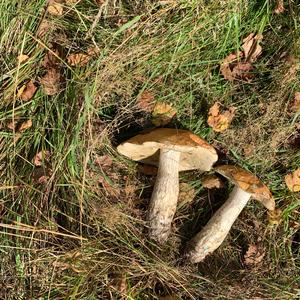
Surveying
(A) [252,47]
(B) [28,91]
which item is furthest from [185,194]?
(B) [28,91]

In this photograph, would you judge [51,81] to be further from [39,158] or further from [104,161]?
[104,161]

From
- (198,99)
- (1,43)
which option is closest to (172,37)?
(198,99)

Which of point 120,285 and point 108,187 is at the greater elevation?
point 108,187

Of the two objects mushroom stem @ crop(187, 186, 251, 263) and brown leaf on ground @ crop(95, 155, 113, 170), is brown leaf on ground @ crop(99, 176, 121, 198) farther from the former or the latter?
mushroom stem @ crop(187, 186, 251, 263)

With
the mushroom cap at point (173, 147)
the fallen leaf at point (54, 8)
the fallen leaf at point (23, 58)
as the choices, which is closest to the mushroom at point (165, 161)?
the mushroom cap at point (173, 147)

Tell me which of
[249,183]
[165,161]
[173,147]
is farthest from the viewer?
[165,161]

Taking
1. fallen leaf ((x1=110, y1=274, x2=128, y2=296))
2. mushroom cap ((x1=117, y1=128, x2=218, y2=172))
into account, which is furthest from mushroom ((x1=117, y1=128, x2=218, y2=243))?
fallen leaf ((x1=110, y1=274, x2=128, y2=296))

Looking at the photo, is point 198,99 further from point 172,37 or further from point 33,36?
point 33,36

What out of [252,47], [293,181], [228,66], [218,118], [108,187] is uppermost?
[252,47]
